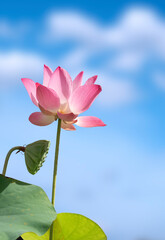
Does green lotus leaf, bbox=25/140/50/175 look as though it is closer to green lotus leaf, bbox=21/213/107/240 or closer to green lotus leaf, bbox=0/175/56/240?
green lotus leaf, bbox=0/175/56/240

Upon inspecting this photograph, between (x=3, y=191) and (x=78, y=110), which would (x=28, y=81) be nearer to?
(x=78, y=110)

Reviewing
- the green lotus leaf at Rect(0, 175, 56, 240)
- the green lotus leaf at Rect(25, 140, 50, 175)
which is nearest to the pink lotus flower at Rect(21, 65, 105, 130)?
the green lotus leaf at Rect(25, 140, 50, 175)

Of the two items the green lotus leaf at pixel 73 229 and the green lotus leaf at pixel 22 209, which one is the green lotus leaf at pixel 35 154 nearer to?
the green lotus leaf at pixel 22 209

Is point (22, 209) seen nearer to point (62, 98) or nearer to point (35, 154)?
point (35, 154)

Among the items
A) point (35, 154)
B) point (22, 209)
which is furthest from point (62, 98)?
point (22, 209)

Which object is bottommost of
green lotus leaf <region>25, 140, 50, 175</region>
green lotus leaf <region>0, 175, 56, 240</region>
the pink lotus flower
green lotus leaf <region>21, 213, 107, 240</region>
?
green lotus leaf <region>21, 213, 107, 240</region>

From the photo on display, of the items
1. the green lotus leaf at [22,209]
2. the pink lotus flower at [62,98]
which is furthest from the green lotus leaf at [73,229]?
the pink lotus flower at [62,98]
